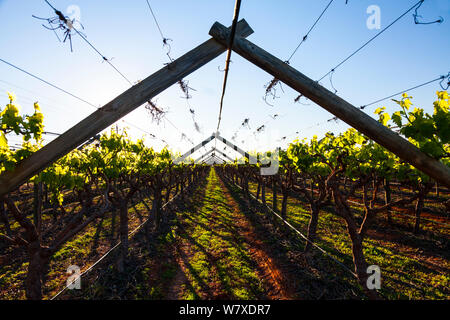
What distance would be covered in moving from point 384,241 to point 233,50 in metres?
12.8

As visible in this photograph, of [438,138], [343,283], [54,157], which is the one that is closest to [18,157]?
[54,157]

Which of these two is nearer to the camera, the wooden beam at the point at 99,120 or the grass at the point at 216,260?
the wooden beam at the point at 99,120

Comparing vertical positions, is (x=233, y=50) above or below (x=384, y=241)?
above

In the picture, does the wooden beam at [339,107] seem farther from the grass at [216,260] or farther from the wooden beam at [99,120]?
the grass at [216,260]

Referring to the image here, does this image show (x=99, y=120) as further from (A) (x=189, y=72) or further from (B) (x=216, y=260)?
(B) (x=216, y=260)

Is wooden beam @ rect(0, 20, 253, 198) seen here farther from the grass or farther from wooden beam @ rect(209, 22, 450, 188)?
the grass

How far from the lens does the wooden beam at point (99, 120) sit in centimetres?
243

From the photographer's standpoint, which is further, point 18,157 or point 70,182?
point 70,182

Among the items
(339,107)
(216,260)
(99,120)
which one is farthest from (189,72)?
(216,260)

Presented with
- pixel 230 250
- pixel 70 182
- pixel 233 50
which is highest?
pixel 233 50

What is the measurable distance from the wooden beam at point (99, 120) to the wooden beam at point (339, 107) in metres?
0.68

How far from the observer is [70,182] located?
17.9 feet

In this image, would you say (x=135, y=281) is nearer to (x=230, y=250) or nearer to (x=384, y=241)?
(x=230, y=250)

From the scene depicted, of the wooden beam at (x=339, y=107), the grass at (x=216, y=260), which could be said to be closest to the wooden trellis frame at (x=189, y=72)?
the wooden beam at (x=339, y=107)
